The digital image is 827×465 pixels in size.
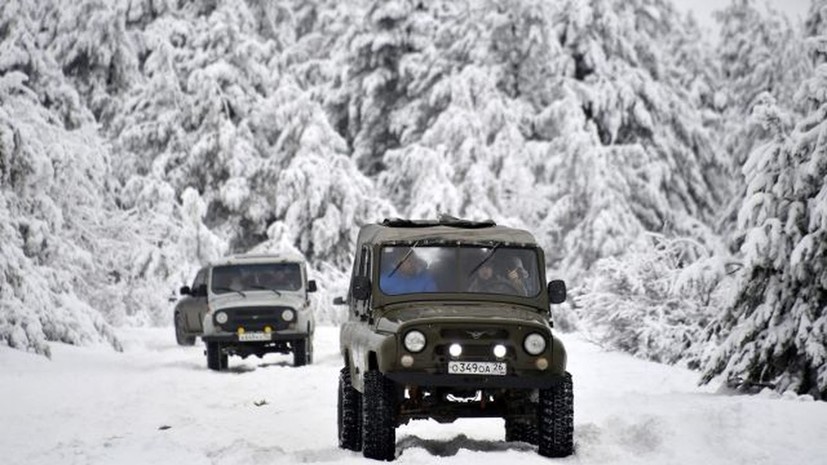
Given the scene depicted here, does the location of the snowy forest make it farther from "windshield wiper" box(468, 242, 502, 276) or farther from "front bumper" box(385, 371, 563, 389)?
"front bumper" box(385, 371, 563, 389)

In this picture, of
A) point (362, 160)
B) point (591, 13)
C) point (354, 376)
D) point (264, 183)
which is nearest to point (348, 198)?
point (264, 183)

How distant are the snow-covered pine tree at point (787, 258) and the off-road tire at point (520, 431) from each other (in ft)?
14.0

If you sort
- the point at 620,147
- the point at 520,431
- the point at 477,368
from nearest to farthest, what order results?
the point at 477,368 < the point at 520,431 < the point at 620,147

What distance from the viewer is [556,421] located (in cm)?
1023

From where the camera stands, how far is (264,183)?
41.4 m

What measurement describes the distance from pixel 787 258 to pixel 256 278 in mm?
11819

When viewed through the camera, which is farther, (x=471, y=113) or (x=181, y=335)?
(x=471, y=113)

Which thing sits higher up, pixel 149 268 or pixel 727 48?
pixel 727 48

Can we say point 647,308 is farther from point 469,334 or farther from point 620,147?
point 620,147

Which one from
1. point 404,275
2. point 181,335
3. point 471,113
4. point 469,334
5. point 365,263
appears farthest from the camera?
point 471,113

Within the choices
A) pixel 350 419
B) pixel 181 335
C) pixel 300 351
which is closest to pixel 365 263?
pixel 350 419

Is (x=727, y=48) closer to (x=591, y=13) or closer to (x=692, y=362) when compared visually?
(x=591, y=13)

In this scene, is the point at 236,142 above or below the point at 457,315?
below

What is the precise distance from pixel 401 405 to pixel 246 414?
4676 millimetres
